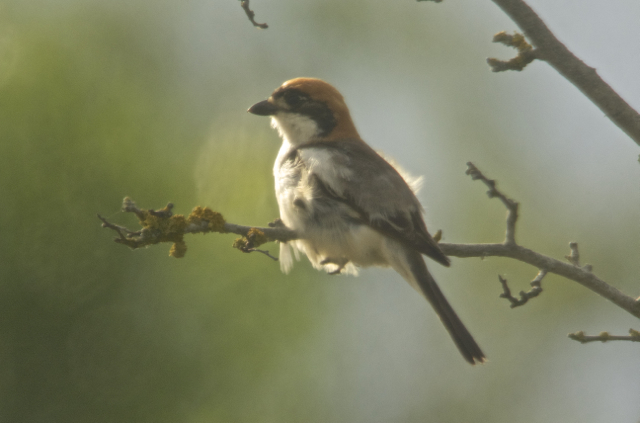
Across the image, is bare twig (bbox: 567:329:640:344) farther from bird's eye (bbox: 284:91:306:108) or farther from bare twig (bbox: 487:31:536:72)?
bird's eye (bbox: 284:91:306:108)

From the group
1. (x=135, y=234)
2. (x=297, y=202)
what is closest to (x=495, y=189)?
(x=297, y=202)

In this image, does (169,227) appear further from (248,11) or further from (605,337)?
(605,337)

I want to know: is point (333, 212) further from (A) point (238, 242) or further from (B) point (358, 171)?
(A) point (238, 242)

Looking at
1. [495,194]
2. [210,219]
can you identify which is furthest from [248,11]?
[495,194]

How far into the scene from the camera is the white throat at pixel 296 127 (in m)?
4.38

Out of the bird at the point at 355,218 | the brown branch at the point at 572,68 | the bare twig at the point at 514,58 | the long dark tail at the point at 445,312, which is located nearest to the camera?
the brown branch at the point at 572,68

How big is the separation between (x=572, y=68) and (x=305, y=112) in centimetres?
227

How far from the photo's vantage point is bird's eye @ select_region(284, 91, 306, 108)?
4.45 m

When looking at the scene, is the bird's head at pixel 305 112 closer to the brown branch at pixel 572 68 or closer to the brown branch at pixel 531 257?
the brown branch at pixel 531 257

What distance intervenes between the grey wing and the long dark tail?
0.15m

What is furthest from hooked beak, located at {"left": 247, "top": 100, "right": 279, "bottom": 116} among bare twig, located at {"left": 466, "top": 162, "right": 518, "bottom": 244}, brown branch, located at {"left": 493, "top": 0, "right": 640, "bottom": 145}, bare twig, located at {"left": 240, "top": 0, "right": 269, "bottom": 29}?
brown branch, located at {"left": 493, "top": 0, "right": 640, "bottom": 145}

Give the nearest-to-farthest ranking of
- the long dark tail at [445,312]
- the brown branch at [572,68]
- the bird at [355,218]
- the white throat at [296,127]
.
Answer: the brown branch at [572,68] → the long dark tail at [445,312] → the bird at [355,218] → the white throat at [296,127]

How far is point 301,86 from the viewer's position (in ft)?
14.6

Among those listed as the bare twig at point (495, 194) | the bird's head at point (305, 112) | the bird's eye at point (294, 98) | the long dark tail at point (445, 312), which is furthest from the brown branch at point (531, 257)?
the bird's eye at point (294, 98)
